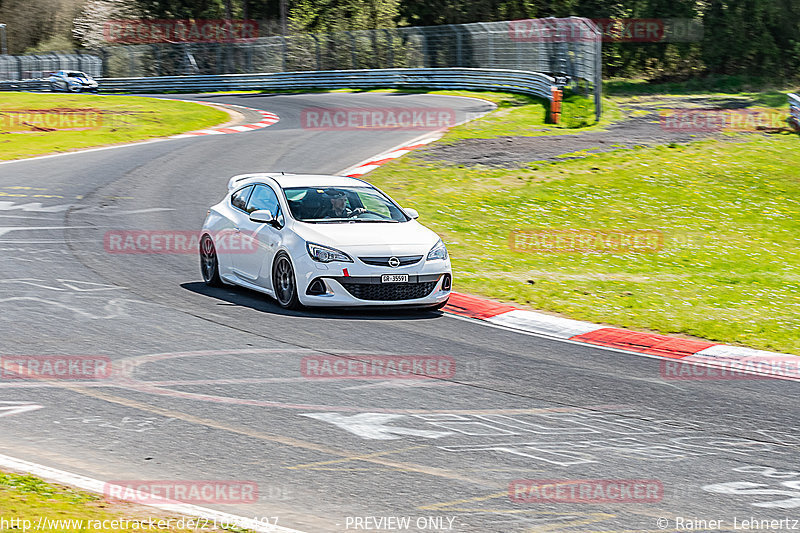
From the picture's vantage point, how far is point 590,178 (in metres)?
21.1

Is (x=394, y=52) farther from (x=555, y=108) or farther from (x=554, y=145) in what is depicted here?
(x=554, y=145)

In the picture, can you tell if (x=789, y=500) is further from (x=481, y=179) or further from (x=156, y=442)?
(x=481, y=179)

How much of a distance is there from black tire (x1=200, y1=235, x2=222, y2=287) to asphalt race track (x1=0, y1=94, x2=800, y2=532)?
29 centimetres

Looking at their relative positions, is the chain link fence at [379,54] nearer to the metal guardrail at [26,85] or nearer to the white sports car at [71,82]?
the metal guardrail at [26,85]

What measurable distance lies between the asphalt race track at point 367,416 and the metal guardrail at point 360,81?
24433mm

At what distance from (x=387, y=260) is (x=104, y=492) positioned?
19.6 ft

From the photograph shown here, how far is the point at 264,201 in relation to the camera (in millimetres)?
12602

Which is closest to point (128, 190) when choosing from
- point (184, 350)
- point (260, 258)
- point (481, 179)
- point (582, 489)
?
point (481, 179)

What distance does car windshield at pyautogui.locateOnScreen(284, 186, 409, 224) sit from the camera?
12133mm

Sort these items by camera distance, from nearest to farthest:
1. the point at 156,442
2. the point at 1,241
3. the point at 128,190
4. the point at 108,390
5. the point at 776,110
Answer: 1. the point at 156,442
2. the point at 108,390
3. the point at 1,241
4. the point at 128,190
5. the point at 776,110

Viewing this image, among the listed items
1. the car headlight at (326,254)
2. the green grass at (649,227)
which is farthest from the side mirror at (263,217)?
the green grass at (649,227)

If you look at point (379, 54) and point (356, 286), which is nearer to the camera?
point (356, 286)

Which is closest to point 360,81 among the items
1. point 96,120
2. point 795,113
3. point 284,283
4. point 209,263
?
point 96,120

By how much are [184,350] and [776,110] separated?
29316mm
